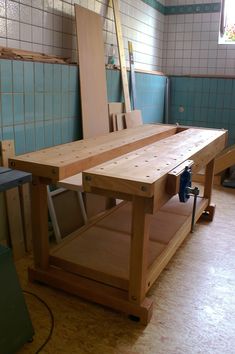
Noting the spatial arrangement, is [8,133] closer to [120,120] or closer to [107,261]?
[107,261]

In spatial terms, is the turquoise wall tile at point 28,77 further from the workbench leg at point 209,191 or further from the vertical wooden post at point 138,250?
the workbench leg at point 209,191

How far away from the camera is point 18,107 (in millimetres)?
2238

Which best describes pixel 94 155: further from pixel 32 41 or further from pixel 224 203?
pixel 224 203

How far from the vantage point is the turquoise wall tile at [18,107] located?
2207 mm

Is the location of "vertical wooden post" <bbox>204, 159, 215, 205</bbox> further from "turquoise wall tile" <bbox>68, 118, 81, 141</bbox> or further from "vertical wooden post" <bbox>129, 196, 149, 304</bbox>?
"vertical wooden post" <bbox>129, 196, 149, 304</bbox>

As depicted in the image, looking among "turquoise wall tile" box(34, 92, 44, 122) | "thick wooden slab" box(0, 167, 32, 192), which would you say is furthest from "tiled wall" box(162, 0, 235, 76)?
"thick wooden slab" box(0, 167, 32, 192)

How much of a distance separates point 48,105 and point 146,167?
1198mm

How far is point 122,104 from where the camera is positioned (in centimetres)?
354

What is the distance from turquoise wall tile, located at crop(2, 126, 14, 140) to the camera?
2.15 meters

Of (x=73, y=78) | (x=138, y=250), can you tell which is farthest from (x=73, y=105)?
(x=138, y=250)

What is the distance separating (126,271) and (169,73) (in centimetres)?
377

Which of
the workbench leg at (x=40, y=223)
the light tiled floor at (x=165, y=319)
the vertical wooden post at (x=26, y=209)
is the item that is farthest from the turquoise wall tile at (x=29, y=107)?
the light tiled floor at (x=165, y=319)

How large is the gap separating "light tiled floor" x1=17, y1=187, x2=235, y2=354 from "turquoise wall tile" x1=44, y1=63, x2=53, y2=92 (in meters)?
1.21

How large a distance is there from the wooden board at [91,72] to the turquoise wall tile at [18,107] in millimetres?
651
